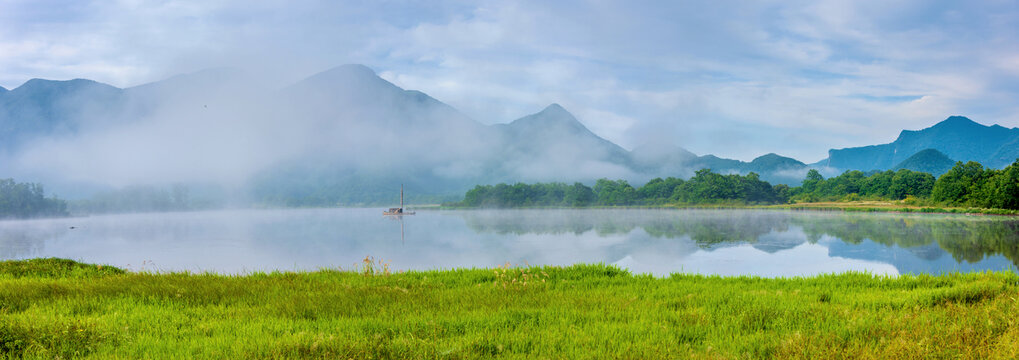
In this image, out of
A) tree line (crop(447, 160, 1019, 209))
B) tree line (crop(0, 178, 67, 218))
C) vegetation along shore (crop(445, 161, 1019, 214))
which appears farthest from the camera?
tree line (crop(0, 178, 67, 218))

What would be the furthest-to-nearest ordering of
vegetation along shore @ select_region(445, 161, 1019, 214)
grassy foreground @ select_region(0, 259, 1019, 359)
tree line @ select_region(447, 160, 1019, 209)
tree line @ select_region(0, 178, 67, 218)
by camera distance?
1. tree line @ select_region(0, 178, 67, 218)
2. tree line @ select_region(447, 160, 1019, 209)
3. vegetation along shore @ select_region(445, 161, 1019, 214)
4. grassy foreground @ select_region(0, 259, 1019, 359)

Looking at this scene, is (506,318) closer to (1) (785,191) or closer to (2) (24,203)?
(1) (785,191)

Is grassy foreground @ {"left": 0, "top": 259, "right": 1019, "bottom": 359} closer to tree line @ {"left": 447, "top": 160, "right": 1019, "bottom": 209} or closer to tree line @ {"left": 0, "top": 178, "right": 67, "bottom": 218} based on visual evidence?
tree line @ {"left": 447, "top": 160, "right": 1019, "bottom": 209}

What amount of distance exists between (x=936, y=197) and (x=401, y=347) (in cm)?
9642

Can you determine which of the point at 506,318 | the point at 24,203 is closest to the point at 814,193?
the point at 506,318

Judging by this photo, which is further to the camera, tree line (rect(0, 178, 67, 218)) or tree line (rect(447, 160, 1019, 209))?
tree line (rect(0, 178, 67, 218))

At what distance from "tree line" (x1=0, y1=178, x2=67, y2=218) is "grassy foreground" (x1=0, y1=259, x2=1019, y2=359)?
161399mm

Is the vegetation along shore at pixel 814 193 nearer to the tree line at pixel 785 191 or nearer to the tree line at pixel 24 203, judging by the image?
the tree line at pixel 785 191

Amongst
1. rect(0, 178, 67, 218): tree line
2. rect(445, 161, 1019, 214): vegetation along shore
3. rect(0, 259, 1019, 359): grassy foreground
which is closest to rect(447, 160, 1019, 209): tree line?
rect(445, 161, 1019, 214): vegetation along shore

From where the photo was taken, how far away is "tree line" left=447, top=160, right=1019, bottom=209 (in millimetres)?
66562

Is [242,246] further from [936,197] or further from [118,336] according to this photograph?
[936,197]

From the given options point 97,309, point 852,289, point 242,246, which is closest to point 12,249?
point 242,246

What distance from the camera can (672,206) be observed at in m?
140

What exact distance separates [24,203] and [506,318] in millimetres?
171977
